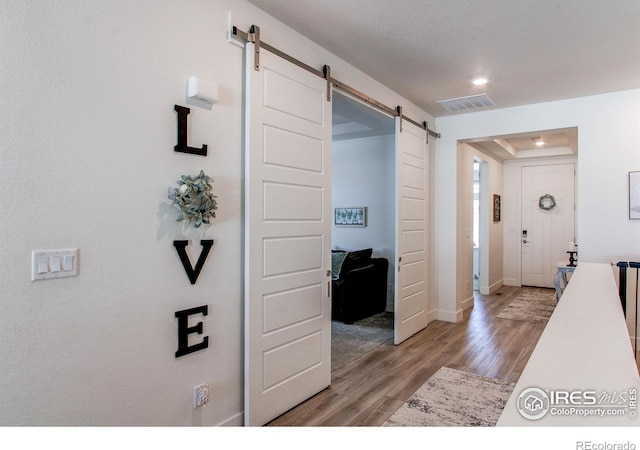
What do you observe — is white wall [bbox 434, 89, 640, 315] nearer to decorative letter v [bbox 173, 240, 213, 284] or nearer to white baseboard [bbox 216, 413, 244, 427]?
white baseboard [bbox 216, 413, 244, 427]

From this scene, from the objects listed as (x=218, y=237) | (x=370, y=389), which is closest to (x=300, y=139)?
(x=218, y=237)

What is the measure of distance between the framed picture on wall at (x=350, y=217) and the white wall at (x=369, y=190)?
63 mm

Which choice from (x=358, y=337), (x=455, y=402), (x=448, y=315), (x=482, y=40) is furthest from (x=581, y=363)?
(x=448, y=315)

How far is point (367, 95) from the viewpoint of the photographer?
143 inches

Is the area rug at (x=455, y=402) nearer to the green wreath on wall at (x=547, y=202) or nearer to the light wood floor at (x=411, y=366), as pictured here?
the light wood floor at (x=411, y=366)

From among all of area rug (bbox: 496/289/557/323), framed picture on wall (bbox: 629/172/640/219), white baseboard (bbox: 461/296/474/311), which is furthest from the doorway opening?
framed picture on wall (bbox: 629/172/640/219)

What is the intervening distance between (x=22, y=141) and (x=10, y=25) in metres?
0.43

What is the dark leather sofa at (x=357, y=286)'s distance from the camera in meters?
4.92

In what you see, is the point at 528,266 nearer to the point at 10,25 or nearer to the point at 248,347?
the point at 248,347

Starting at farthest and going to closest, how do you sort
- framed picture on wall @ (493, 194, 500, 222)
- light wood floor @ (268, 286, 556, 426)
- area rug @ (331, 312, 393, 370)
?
framed picture on wall @ (493, 194, 500, 222) < area rug @ (331, 312, 393, 370) < light wood floor @ (268, 286, 556, 426)

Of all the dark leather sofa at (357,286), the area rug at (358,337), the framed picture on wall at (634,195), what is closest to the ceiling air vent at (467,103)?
the framed picture on wall at (634,195)

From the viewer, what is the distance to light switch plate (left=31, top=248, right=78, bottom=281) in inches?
59.8

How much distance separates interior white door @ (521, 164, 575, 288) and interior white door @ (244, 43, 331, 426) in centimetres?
597

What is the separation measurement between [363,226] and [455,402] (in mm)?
3456
